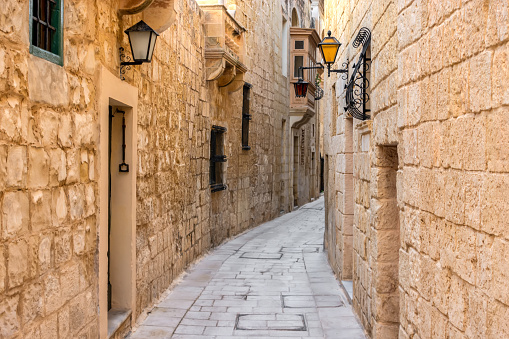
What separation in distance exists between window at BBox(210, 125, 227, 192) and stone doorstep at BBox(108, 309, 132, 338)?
537 centimetres

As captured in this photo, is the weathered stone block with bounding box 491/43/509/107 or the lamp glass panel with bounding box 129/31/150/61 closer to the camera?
the weathered stone block with bounding box 491/43/509/107

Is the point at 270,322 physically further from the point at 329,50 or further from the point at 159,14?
the point at 329,50

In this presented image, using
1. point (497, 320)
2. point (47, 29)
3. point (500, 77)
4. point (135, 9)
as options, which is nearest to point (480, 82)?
point (500, 77)

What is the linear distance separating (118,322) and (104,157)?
1540 millimetres

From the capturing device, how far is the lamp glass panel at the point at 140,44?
195 inches

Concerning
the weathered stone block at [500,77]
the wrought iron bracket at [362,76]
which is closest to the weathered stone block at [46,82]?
the weathered stone block at [500,77]

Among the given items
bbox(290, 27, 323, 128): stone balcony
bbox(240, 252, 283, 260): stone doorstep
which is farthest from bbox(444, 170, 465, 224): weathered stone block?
bbox(290, 27, 323, 128): stone balcony

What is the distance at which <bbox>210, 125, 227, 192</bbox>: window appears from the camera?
10.8 meters

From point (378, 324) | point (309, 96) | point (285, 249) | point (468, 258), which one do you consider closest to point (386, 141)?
point (378, 324)

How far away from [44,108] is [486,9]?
2339 mm

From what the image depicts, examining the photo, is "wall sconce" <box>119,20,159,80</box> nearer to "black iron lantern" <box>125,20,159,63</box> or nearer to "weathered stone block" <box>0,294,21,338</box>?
"black iron lantern" <box>125,20,159,63</box>

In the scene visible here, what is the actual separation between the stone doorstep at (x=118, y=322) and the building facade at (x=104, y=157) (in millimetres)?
12

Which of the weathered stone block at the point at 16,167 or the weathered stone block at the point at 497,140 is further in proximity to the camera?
the weathered stone block at the point at 16,167

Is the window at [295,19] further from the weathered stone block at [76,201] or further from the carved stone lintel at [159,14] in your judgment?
the weathered stone block at [76,201]
